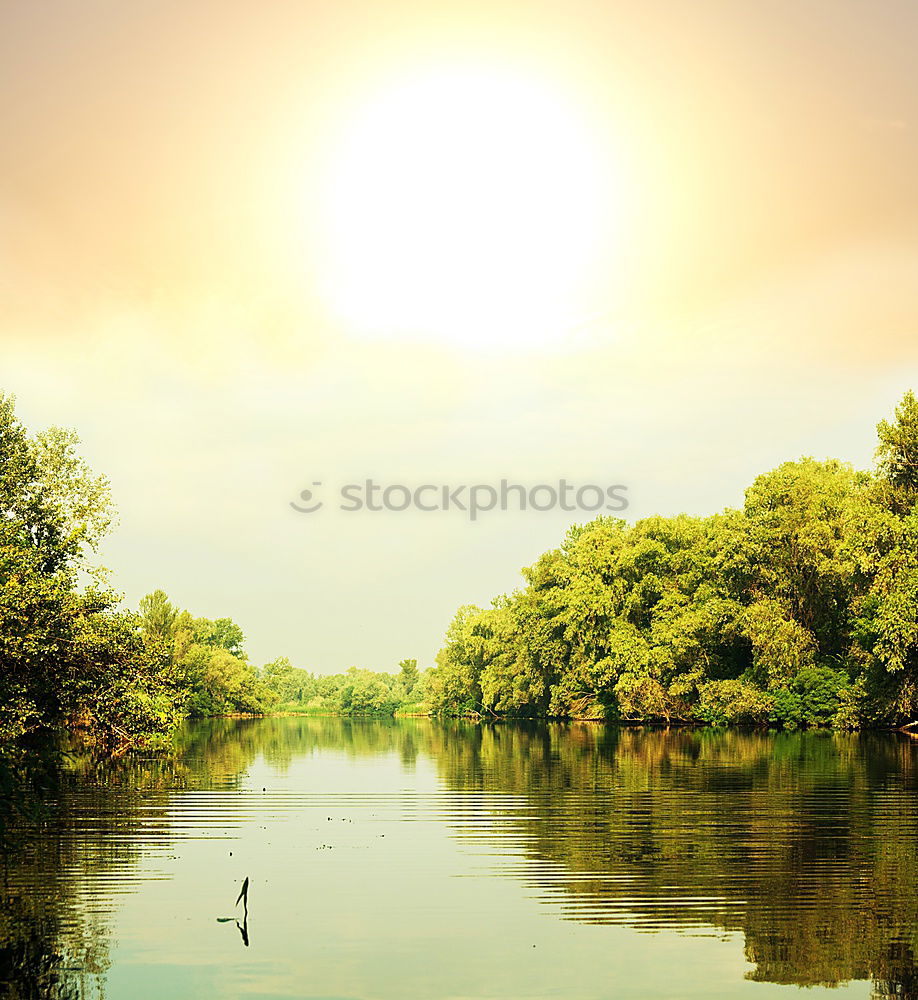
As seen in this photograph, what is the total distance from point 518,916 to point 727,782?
56.6 ft

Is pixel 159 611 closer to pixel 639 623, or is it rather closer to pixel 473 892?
pixel 639 623

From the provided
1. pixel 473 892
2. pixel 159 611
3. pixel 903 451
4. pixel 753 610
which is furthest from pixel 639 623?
pixel 473 892

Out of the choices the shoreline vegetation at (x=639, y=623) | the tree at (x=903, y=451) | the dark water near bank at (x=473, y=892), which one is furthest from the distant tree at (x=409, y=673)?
the dark water near bank at (x=473, y=892)

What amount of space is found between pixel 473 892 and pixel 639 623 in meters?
67.2

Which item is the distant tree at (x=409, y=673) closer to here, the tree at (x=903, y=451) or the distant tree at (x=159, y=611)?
the distant tree at (x=159, y=611)

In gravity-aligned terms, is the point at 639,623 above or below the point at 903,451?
below

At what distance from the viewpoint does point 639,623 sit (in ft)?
264

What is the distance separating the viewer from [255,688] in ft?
401

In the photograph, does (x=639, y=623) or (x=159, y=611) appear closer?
(x=639, y=623)

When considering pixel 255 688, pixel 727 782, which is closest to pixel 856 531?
pixel 727 782

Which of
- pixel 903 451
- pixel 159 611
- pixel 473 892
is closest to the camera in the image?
pixel 473 892

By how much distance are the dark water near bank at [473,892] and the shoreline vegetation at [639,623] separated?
3251 mm

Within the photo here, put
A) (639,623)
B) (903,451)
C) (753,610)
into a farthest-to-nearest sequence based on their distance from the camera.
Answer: (639,623)
(753,610)
(903,451)

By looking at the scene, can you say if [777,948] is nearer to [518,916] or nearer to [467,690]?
[518,916]
